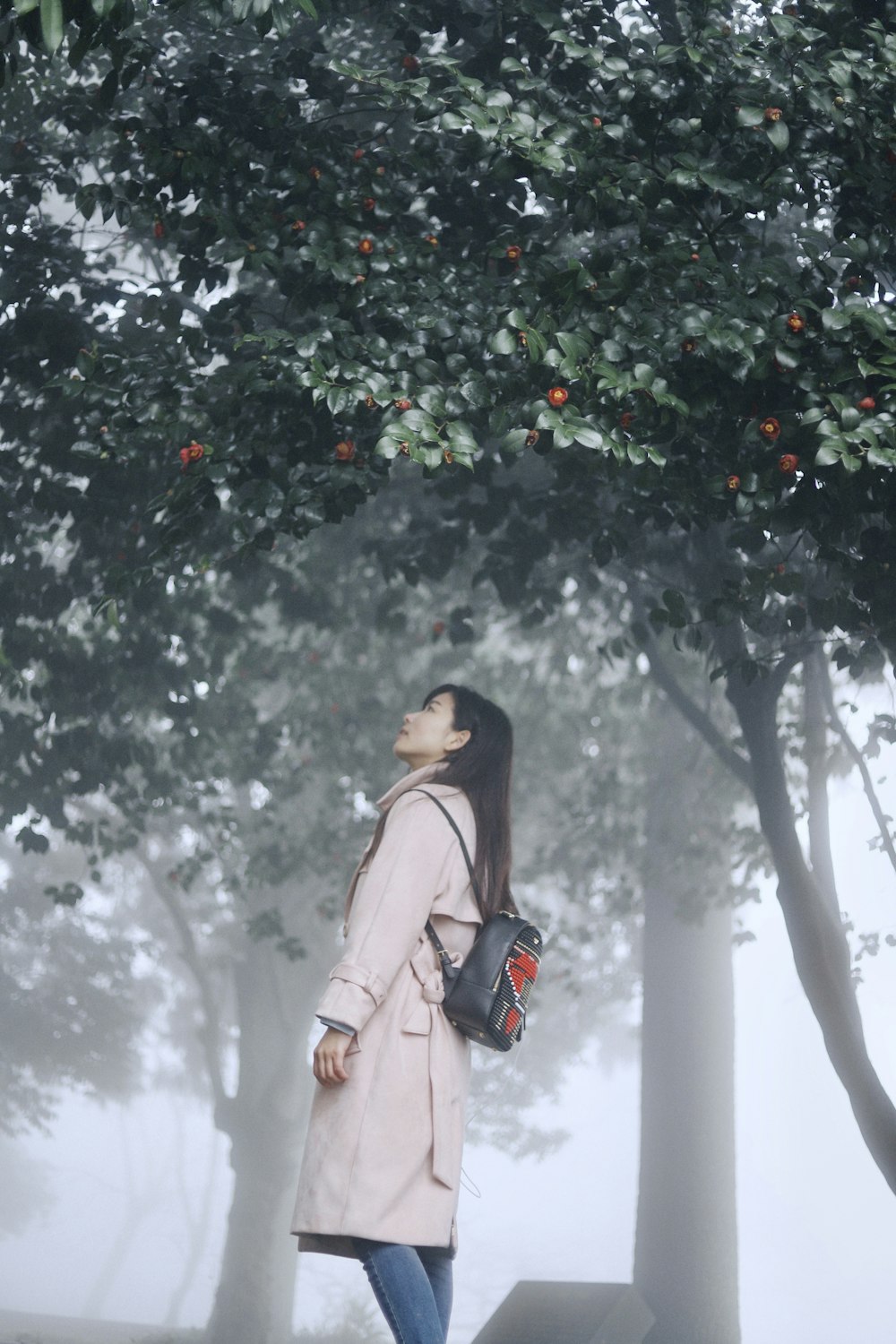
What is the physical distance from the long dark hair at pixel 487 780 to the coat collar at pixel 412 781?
17 mm

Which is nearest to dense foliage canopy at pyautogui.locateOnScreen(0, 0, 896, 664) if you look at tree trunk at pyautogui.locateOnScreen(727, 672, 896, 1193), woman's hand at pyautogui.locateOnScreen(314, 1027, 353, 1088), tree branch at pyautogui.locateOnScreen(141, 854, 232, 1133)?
tree trunk at pyautogui.locateOnScreen(727, 672, 896, 1193)

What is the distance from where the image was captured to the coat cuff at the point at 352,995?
2.48m

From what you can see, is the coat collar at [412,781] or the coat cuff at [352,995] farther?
the coat collar at [412,781]

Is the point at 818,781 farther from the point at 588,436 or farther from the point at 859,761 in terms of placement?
the point at 588,436

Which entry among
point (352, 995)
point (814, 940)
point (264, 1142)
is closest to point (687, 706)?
point (814, 940)

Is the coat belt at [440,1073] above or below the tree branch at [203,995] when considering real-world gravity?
below

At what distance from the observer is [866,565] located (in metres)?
3.63

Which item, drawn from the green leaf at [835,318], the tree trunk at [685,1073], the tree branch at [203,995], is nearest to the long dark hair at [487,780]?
the green leaf at [835,318]

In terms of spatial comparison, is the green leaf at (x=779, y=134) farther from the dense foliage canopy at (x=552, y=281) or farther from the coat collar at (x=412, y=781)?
the coat collar at (x=412, y=781)

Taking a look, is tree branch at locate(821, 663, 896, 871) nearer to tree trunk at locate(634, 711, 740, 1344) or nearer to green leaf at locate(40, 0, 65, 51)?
tree trunk at locate(634, 711, 740, 1344)

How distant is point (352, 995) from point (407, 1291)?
1.80ft

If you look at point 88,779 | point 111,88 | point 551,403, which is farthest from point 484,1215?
point 111,88

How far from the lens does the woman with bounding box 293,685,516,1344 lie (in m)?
2.49

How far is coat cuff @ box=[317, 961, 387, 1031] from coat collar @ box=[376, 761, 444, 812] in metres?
0.47
